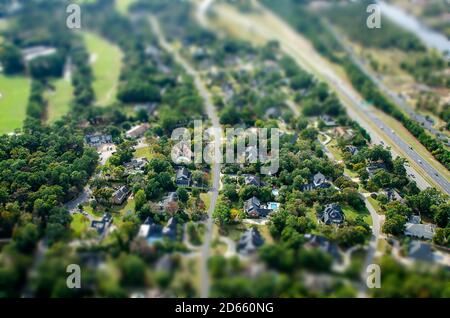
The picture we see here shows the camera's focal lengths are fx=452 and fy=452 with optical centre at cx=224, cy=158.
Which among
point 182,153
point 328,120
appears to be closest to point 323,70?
point 328,120

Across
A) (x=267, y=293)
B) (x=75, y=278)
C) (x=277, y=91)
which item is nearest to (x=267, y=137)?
(x=277, y=91)

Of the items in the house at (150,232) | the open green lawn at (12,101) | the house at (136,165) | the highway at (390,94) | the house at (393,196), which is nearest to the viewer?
the house at (150,232)

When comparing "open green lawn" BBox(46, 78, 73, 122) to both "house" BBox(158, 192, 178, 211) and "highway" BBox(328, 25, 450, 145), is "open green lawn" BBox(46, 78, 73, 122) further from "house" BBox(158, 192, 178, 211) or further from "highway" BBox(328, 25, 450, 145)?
"highway" BBox(328, 25, 450, 145)

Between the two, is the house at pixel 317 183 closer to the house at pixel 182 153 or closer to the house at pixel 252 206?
the house at pixel 252 206

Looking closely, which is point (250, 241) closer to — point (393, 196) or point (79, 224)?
point (79, 224)

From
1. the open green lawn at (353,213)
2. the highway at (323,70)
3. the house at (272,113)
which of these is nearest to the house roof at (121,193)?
the open green lawn at (353,213)

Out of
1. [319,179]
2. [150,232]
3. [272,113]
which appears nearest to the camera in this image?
[150,232]
